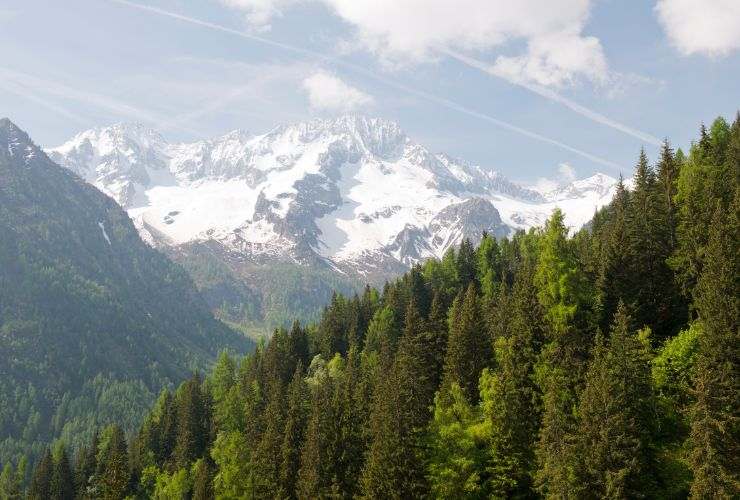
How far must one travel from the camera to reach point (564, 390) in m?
47.8

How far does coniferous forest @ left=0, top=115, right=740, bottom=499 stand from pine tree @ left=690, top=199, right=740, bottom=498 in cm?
11

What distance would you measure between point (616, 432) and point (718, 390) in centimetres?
702

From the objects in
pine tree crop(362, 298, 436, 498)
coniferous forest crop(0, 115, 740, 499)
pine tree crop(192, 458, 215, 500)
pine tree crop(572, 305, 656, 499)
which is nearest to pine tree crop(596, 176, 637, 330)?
coniferous forest crop(0, 115, 740, 499)

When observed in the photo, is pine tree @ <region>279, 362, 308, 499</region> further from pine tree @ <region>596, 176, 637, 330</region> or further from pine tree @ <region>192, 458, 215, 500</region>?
pine tree @ <region>596, 176, 637, 330</region>

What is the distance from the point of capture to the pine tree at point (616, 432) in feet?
132

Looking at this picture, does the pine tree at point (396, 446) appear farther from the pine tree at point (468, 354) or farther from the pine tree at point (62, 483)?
the pine tree at point (62, 483)

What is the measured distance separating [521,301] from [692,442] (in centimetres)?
1739

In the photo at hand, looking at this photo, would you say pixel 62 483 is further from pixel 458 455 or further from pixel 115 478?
pixel 458 455

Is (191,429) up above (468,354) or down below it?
below

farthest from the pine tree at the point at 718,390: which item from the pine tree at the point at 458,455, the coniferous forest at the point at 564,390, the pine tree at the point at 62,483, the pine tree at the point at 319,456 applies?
the pine tree at the point at 62,483

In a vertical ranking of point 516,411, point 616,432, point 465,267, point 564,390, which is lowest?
point 616,432

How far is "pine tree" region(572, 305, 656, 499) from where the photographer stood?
40344 mm

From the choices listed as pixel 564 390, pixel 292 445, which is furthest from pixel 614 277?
pixel 292 445

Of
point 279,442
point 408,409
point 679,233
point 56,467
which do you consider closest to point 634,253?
point 679,233
